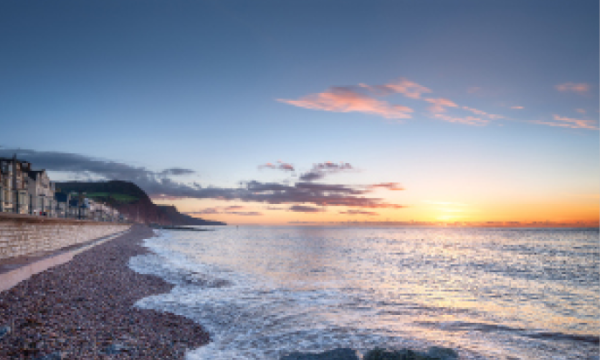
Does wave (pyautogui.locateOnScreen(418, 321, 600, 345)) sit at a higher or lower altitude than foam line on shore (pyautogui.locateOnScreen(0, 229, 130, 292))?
lower

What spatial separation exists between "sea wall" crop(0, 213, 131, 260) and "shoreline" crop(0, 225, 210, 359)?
329cm

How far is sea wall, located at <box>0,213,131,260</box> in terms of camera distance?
15805mm

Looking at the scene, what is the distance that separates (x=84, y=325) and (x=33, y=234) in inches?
596

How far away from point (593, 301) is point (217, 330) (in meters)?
17.2

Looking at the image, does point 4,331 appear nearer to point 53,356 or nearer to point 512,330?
point 53,356

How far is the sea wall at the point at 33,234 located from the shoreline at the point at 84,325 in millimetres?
3287

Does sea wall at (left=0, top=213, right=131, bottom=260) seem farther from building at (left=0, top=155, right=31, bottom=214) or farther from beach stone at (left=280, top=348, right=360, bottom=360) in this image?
building at (left=0, top=155, right=31, bottom=214)

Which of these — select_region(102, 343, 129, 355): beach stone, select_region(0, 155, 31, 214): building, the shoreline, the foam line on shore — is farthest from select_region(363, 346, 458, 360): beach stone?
select_region(0, 155, 31, 214): building

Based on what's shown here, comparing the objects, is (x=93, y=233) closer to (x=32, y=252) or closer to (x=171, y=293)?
(x=32, y=252)

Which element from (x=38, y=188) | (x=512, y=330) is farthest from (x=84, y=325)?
(x=38, y=188)

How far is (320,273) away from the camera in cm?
2455

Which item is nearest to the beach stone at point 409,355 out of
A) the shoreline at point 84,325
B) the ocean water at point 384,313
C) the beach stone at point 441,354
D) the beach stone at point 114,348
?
the beach stone at point 441,354

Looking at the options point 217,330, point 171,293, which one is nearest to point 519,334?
point 217,330

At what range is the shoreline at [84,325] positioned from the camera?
22.0 ft
